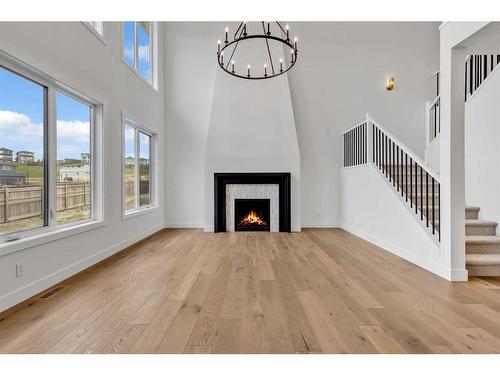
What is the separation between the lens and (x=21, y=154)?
278cm

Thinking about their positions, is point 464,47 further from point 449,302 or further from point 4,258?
point 4,258

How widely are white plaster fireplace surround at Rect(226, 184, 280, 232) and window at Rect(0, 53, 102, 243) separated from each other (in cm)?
289

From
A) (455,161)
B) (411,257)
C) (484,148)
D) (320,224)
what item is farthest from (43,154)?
(484,148)

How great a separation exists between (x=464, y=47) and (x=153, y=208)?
18.0 ft

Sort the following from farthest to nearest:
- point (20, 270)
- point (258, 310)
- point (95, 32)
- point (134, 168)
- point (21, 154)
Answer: point (134, 168), point (95, 32), point (21, 154), point (20, 270), point (258, 310)

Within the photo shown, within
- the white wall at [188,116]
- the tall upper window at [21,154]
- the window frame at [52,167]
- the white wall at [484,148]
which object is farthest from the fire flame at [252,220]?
the tall upper window at [21,154]

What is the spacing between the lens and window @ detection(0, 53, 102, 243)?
8.63ft

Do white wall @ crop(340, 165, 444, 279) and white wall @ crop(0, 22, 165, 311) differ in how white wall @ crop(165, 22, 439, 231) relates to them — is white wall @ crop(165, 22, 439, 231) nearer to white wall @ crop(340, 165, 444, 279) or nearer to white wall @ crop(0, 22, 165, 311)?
white wall @ crop(340, 165, 444, 279)

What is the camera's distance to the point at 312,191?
680 centimetres

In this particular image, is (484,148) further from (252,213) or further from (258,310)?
(252,213)

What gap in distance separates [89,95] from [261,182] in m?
3.69

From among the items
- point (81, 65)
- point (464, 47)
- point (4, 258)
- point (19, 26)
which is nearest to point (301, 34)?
point (464, 47)

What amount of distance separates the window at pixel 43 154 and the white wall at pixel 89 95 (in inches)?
6.5

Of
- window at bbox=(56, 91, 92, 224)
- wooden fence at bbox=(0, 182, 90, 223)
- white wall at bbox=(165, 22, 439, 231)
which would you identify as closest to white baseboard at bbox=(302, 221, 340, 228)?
white wall at bbox=(165, 22, 439, 231)
